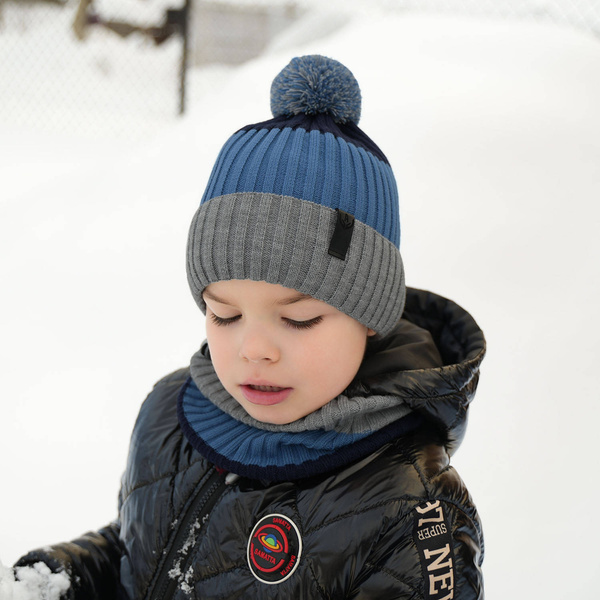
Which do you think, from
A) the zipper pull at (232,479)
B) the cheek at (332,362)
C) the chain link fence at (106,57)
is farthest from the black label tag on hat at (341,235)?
the chain link fence at (106,57)

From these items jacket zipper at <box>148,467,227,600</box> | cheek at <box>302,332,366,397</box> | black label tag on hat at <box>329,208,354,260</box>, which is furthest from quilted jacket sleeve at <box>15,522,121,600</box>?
black label tag on hat at <box>329,208,354,260</box>

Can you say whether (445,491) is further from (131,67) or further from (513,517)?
(131,67)

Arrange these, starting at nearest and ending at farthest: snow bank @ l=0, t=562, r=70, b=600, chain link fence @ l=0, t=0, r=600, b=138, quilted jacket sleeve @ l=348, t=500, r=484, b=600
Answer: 1. quilted jacket sleeve @ l=348, t=500, r=484, b=600
2. snow bank @ l=0, t=562, r=70, b=600
3. chain link fence @ l=0, t=0, r=600, b=138

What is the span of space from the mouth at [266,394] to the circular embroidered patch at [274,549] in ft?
0.50

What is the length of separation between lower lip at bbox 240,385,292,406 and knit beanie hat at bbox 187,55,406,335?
13 cm

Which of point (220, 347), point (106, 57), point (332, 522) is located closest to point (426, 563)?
point (332, 522)

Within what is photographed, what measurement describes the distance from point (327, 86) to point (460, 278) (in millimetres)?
1180

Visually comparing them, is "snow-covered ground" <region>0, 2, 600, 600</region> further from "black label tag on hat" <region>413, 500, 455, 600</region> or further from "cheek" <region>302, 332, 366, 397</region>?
"cheek" <region>302, 332, 366, 397</region>

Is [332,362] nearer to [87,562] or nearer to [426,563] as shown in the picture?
[426,563]

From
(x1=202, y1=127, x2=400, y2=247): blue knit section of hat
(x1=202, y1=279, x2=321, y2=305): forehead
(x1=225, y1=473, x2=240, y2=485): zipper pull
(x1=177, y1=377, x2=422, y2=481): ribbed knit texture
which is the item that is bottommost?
(x1=225, y1=473, x2=240, y2=485): zipper pull

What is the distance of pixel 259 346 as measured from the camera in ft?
2.57

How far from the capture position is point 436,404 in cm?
85

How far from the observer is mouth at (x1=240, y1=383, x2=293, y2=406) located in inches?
32.4

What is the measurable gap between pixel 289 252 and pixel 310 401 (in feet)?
0.65
